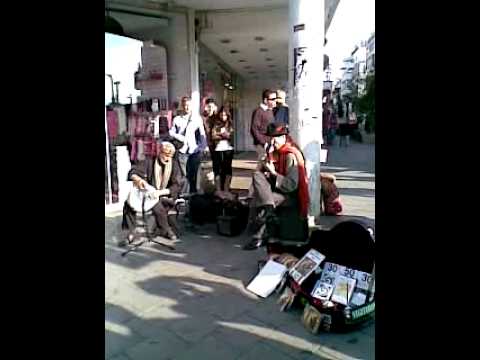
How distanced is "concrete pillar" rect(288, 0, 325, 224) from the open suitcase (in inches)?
78.8

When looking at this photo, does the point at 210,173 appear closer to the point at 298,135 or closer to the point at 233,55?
the point at 298,135

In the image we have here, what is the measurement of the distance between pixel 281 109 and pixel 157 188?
225 centimetres

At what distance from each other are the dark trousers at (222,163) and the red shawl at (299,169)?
1.78 meters

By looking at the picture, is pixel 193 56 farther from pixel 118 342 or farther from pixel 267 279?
pixel 118 342

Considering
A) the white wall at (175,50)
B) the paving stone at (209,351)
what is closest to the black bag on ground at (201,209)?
the paving stone at (209,351)

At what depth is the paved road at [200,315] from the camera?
2.56m

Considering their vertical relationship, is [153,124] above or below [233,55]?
below

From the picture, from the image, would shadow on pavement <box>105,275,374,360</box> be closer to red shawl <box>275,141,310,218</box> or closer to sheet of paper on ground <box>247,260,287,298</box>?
sheet of paper on ground <box>247,260,287,298</box>

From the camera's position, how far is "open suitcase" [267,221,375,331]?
108 inches

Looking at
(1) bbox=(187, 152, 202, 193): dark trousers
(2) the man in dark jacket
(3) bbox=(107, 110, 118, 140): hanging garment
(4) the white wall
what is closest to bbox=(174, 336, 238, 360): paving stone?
(2) the man in dark jacket

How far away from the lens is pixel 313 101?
511 cm
